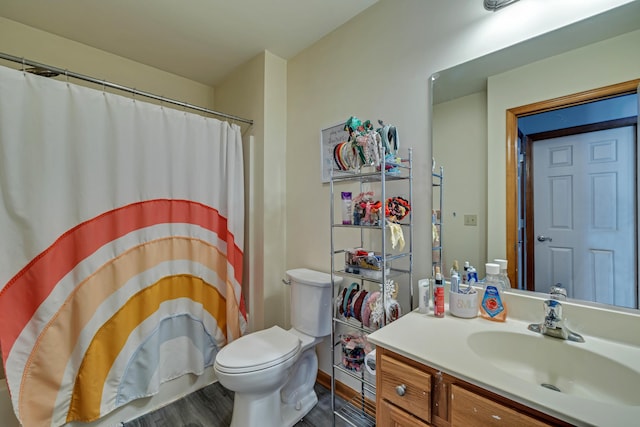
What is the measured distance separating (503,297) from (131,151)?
211 cm

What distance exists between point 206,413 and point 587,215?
7.12 feet

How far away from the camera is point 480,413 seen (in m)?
0.72

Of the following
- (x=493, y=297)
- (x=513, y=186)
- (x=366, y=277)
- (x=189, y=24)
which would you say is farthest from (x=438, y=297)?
(x=189, y=24)

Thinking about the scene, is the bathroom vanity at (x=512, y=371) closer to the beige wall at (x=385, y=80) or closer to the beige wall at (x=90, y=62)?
the beige wall at (x=385, y=80)

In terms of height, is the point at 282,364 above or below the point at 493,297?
Answer: below

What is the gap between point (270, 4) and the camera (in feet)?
5.25

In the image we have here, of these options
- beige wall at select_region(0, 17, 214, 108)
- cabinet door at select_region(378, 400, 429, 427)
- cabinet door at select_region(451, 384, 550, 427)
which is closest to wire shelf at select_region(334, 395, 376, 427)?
cabinet door at select_region(378, 400, 429, 427)

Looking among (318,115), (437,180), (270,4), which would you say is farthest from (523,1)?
(270,4)

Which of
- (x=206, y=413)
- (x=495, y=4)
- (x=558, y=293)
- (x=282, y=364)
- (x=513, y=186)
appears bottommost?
(x=206, y=413)

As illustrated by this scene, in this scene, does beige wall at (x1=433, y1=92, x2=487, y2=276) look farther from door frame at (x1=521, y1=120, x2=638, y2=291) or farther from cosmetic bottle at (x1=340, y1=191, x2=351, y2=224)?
cosmetic bottle at (x1=340, y1=191, x2=351, y2=224)

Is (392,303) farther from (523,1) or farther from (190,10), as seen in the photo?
(190,10)

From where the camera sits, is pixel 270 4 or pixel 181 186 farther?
pixel 181 186

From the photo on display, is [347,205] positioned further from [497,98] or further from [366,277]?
[497,98]

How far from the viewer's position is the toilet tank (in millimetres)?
1641
